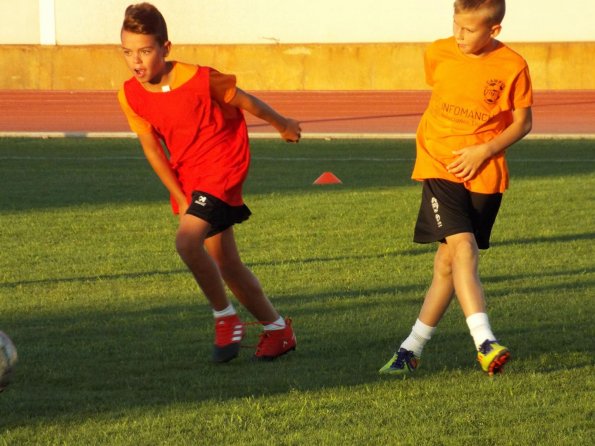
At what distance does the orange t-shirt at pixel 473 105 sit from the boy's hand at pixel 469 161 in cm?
7

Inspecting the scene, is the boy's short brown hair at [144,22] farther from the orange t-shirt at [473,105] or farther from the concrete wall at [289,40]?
the concrete wall at [289,40]

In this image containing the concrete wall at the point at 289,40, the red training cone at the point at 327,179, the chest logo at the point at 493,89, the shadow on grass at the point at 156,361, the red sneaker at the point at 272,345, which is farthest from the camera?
the concrete wall at the point at 289,40

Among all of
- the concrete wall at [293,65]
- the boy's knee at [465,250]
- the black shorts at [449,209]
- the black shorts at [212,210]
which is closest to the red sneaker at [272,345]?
the black shorts at [212,210]

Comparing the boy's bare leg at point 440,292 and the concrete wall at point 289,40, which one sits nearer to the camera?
the boy's bare leg at point 440,292

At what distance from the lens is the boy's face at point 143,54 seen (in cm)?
577

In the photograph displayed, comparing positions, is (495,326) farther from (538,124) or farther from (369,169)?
(538,124)

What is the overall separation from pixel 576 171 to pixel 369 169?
95.6 inches

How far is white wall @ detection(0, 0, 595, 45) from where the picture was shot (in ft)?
119

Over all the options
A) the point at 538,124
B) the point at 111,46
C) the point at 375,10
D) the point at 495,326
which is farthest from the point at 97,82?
the point at 495,326

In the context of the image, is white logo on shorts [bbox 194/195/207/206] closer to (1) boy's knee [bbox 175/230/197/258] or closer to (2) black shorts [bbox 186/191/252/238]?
(2) black shorts [bbox 186/191/252/238]

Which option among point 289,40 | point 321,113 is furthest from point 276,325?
point 289,40

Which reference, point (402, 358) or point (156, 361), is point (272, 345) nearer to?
point (156, 361)

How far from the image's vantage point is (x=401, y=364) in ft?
18.5

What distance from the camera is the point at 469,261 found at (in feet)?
18.4
